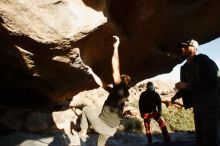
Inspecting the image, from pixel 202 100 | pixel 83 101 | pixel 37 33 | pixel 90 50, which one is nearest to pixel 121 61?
pixel 90 50

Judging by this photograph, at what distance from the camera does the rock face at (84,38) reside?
491cm

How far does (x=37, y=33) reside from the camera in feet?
16.2

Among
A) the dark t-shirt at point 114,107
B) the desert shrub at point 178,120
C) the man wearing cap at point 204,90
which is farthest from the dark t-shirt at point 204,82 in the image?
the desert shrub at point 178,120

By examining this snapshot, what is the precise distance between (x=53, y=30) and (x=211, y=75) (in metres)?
2.49

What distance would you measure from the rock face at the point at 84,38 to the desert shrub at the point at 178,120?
880cm

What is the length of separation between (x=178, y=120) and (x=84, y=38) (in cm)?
1347

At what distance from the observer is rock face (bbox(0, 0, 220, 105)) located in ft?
16.1

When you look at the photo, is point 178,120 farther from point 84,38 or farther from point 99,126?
point 84,38

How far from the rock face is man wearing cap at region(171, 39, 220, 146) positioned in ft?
5.13

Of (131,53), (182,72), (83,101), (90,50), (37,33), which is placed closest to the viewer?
(37,33)

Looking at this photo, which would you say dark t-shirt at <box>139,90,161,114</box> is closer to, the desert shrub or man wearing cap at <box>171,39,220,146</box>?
man wearing cap at <box>171,39,220,146</box>

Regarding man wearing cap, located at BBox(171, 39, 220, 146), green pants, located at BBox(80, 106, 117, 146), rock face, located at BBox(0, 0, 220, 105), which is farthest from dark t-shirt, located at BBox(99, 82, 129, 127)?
man wearing cap, located at BBox(171, 39, 220, 146)

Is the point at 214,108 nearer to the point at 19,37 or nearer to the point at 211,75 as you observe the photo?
the point at 211,75

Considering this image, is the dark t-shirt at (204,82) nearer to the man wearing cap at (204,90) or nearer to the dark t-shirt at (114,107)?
the man wearing cap at (204,90)
